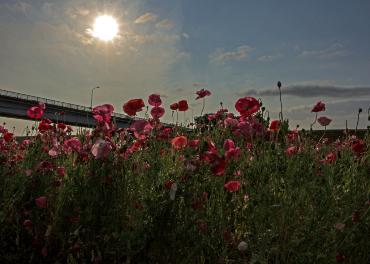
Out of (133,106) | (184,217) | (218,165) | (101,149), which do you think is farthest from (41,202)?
→ (218,165)

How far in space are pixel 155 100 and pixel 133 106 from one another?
0.51m

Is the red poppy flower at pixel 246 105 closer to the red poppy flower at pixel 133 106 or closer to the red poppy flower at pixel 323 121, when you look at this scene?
the red poppy flower at pixel 133 106

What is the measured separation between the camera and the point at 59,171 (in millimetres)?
4191

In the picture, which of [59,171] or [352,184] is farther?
[59,171]

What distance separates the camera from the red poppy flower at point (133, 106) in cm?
394

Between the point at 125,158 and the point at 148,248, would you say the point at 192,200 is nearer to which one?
the point at 148,248

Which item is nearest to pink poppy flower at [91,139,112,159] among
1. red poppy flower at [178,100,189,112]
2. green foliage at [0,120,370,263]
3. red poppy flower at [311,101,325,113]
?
green foliage at [0,120,370,263]

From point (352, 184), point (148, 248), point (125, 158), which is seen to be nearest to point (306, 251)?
point (352, 184)

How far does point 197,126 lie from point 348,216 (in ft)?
13.0

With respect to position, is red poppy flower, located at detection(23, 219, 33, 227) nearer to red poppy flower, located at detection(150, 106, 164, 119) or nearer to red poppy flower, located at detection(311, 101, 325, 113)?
red poppy flower, located at detection(150, 106, 164, 119)

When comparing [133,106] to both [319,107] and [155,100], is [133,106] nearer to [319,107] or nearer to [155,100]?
[155,100]

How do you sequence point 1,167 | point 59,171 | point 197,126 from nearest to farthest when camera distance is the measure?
point 59,171, point 1,167, point 197,126

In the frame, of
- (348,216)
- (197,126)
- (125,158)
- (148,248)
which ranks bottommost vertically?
(148,248)

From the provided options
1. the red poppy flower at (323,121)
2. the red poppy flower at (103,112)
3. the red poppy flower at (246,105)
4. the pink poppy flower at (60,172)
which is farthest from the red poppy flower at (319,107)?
the pink poppy flower at (60,172)
